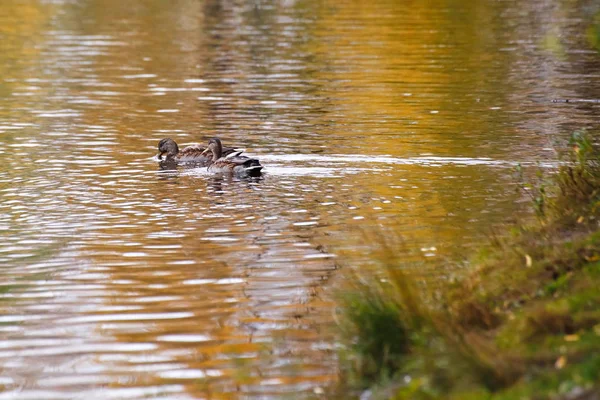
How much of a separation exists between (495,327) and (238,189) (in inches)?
351

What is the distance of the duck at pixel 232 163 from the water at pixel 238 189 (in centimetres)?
31

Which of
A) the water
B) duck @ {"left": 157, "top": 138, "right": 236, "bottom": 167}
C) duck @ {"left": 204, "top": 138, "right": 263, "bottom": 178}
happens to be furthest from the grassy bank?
duck @ {"left": 157, "top": 138, "right": 236, "bottom": 167}

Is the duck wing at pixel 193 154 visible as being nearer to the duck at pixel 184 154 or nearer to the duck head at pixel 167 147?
the duck at pixel 184 154

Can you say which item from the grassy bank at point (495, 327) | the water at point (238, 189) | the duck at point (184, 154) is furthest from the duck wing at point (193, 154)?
the grassy bank at point (495, 327)

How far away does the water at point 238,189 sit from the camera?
34.2 feet

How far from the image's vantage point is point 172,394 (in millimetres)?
9305

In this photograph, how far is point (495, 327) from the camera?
32.3 feet

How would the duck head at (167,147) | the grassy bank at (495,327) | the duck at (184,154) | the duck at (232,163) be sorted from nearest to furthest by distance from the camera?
1. the grassy bank at (495,327)
2. the duck at (232,163)
3. the duck at (184,154)
4. the duck head at (167,147)

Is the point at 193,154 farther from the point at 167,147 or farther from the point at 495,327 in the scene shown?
the point at 495,327

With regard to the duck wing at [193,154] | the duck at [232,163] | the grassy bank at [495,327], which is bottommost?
the duck wing at [193,154]

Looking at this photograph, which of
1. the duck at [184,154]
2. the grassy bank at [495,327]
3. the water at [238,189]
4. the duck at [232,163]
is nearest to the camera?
the grassy bank at [495,327]

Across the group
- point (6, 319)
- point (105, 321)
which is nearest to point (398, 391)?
point (105, 321)

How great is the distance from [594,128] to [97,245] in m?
11.4

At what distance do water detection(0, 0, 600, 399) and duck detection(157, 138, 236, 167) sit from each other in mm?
370
